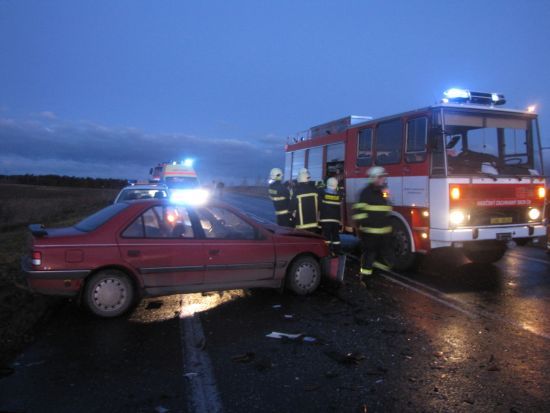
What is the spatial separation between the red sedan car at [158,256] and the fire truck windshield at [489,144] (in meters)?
3.13

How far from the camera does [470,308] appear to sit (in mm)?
6348

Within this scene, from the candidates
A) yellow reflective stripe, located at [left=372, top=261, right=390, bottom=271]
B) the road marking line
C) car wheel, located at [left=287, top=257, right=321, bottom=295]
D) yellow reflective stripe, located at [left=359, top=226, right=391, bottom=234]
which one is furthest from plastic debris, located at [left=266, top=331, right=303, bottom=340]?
yellow reflective stripe, located at [left=372, top=261, right=390, bottom=271]

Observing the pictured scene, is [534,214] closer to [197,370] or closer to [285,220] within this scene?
[285,220]

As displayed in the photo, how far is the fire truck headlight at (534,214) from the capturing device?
843cm

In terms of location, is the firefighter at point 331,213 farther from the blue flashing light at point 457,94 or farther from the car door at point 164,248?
the car door at point 164,248

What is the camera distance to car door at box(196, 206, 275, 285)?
6.32 meters

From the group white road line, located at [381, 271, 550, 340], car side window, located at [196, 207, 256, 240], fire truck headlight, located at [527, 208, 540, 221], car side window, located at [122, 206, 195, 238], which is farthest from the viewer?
fire truck headlight, located at [527, 208, 540, 221]

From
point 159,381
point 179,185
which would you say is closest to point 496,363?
point 159,381

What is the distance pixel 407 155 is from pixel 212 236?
4.11m

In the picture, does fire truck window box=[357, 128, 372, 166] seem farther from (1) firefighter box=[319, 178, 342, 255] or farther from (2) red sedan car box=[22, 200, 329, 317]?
(2) red sedan car box=[22, 200, 329, 317]

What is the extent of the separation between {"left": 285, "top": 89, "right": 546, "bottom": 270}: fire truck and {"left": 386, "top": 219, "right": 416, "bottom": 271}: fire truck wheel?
2 centimetres

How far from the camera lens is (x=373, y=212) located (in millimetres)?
7797

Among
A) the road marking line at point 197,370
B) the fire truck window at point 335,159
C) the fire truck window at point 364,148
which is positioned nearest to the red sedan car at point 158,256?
the road marking line at point 197,370

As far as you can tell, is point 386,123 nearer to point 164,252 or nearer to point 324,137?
point 324,137
